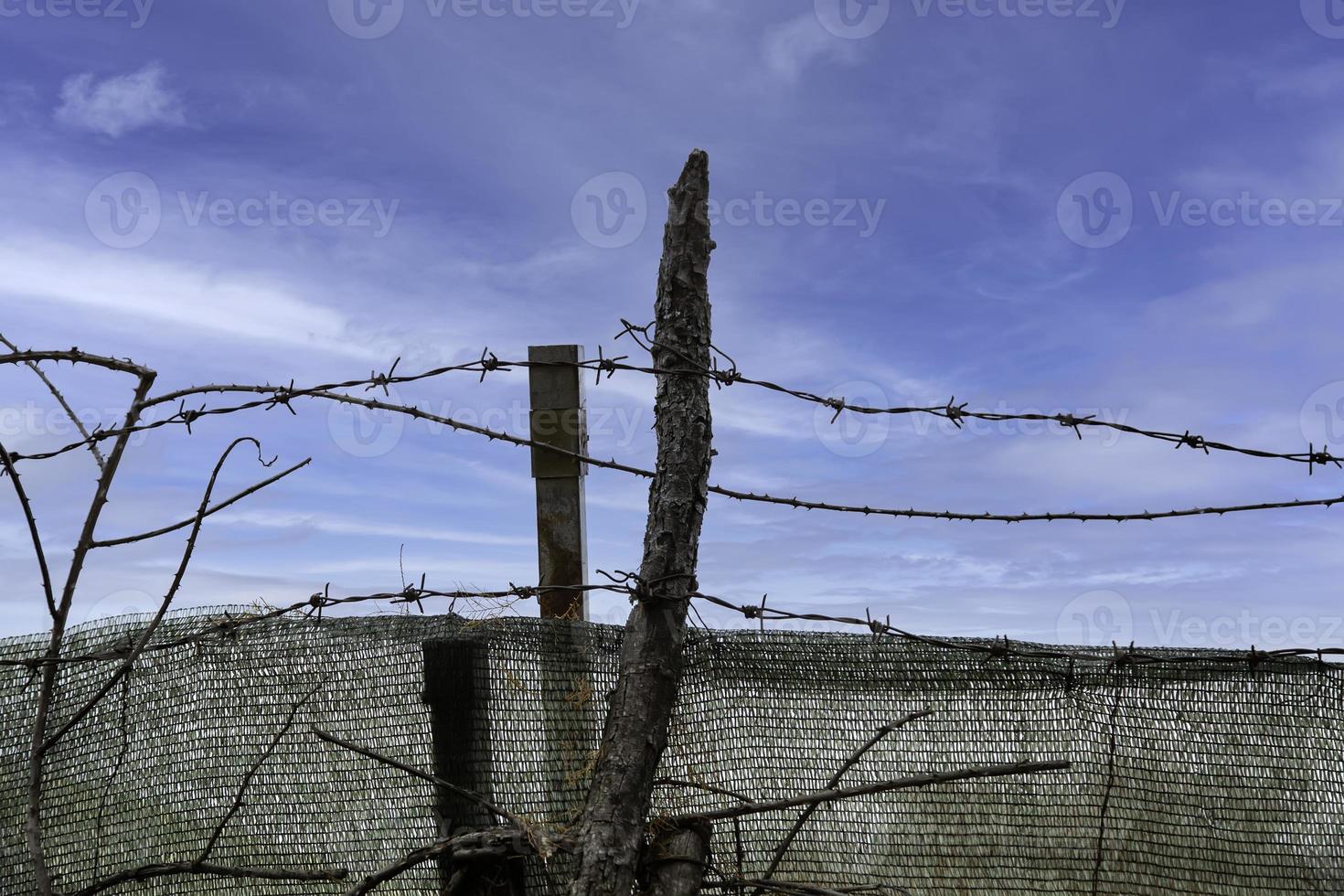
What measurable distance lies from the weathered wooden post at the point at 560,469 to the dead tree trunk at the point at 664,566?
0.56m

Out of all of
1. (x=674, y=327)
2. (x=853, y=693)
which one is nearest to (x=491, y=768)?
(x=853, y=693)

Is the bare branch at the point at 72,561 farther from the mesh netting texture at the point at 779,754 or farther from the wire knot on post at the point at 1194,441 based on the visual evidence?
the wire knot on post at the point at 1194,441

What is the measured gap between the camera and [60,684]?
11.2 feet

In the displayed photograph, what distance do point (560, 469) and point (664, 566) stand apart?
79 centimetres

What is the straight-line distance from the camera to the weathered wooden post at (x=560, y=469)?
11.4 feet

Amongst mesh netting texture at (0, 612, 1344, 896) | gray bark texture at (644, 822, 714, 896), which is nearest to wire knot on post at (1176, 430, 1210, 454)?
mesh netting texture at (0, 612, 1344, 896)

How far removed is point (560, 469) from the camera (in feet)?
11.5

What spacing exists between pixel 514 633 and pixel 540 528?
440 mm

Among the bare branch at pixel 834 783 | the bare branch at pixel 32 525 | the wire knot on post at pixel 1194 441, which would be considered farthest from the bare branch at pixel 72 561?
the wire knot on post at pixel 1194 441

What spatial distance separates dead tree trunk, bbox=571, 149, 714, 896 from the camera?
257cm

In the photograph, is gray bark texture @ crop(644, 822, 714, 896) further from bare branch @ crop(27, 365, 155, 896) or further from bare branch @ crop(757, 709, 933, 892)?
bare branch @ crop(27, 365, 155, 896)

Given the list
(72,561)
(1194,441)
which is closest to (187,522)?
(72,561)

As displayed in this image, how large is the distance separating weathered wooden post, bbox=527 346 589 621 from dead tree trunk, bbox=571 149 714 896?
0.56m

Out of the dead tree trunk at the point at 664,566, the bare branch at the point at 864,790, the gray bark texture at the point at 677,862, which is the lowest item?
the gray bark texture at the point at 677,862
